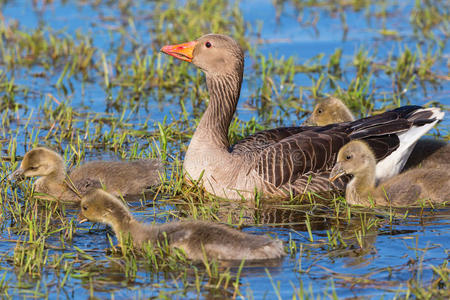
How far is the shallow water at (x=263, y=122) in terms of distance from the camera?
6488 millimetres

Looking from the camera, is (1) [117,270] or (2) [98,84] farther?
(2) [98,84]

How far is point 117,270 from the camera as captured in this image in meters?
6.82

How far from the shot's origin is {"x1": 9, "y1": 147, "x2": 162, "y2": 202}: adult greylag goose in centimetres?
900

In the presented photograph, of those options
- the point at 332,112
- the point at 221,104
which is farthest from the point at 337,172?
the point at 332,112

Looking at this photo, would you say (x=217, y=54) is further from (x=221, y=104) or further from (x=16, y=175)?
(x=16, y=175)

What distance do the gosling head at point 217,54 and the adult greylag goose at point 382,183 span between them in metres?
1.68

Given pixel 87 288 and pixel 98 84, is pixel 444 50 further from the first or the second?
pixel 87 288

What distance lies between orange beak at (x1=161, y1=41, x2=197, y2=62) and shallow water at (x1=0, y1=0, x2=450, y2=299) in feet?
3.90

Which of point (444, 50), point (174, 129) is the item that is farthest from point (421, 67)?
point (174, 129)

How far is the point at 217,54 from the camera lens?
9.47m

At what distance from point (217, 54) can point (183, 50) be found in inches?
17.3

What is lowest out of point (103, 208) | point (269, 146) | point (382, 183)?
point (103, 208)

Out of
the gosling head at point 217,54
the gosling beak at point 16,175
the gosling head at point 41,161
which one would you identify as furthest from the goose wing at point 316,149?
the gosling beak at point 16,175

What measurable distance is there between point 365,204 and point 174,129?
339 cm
